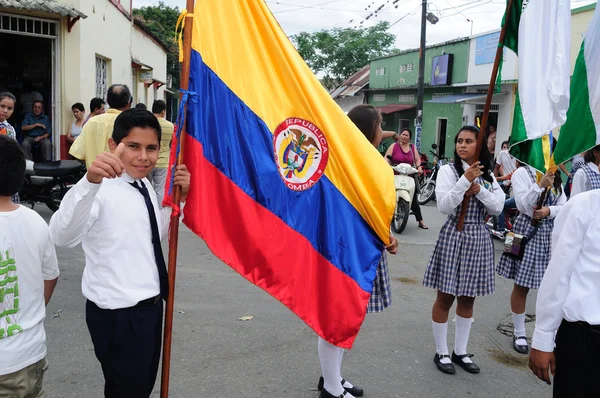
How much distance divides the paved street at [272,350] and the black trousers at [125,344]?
1160mm

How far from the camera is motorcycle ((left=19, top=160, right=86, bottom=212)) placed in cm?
796

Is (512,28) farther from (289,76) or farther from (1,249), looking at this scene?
(1,249)

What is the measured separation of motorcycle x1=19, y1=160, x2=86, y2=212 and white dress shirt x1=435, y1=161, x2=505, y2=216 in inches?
233

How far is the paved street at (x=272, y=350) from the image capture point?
3738 mm

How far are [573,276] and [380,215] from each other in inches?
36.8

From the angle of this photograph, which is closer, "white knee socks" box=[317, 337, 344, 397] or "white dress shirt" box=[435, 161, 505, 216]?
"white knee socks" box=[317, 337, 344, 397]

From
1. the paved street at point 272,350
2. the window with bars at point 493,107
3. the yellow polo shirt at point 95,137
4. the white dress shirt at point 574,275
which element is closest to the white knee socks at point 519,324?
the paved street at point 272,350

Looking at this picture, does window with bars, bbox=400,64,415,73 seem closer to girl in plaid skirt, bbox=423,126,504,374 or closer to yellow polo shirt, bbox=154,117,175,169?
yellow polo shirt, bbox=154,117,175,169

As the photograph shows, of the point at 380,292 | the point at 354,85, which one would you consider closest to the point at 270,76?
the point at 380,292

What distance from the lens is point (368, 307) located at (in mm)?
3553

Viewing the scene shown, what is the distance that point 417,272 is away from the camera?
6.90m

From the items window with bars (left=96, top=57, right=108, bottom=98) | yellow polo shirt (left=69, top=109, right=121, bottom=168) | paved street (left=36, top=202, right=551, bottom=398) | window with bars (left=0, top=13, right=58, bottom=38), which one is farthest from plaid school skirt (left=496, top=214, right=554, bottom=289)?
window with bars (left=96, top=57, right=108, bottom=98)

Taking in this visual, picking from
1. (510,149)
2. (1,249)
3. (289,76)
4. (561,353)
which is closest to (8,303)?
(1,249)

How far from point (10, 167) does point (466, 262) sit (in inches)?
119
